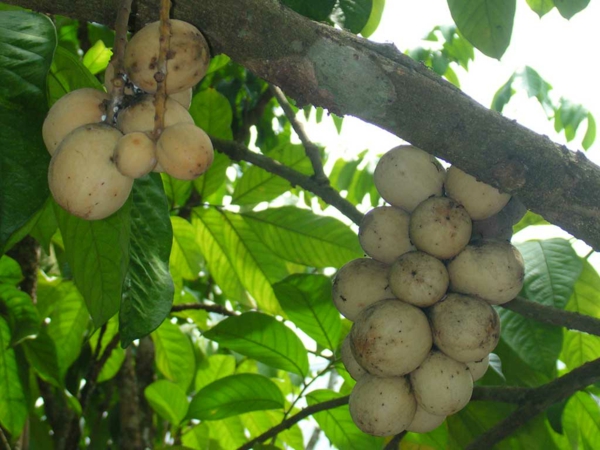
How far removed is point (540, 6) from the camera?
4.89ft

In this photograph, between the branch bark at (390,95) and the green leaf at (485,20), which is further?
the green leaf at (485,20)

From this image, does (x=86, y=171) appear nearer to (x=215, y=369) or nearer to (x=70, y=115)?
(x=70, y=115)

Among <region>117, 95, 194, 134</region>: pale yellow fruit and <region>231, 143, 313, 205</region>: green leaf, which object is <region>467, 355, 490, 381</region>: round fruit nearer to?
<region>117, 95, 194, 134</region>: pale yellow fruit

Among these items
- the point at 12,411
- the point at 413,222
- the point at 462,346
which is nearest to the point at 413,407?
the point at 462,346

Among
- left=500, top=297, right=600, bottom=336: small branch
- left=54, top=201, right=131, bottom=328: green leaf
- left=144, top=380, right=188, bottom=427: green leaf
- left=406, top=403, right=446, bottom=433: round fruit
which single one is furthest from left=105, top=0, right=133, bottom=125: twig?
left=144, top=380, right=188, bottom=427: green leaf

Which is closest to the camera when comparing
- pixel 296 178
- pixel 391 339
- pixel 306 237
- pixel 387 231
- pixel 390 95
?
pixel 390 95

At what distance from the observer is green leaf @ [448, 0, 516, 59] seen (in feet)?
4.11

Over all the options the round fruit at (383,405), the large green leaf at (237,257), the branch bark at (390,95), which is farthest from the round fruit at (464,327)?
the large green leaf at (237,257)

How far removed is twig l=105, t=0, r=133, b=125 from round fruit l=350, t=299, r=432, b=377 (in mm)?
548

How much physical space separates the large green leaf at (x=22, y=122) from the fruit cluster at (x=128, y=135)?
25mm

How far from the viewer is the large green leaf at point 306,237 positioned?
1839 mm

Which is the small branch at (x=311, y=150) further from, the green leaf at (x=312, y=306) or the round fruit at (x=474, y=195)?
the round fruit at (x=474, y=195)

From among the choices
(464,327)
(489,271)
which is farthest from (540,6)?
(464,327)

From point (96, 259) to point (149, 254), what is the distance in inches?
3.6
